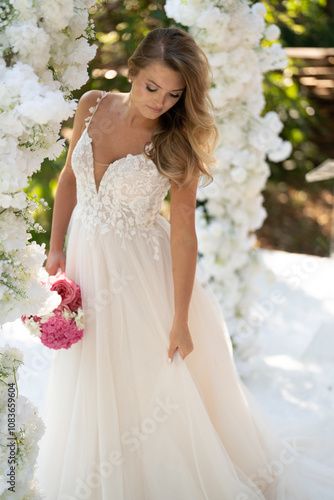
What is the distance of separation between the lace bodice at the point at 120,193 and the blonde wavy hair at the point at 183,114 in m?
0.08

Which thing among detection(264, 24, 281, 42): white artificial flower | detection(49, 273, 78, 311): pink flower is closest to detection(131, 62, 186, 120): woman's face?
detection(49, 273, 78, 311): pink flower

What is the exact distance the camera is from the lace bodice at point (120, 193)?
1.99 meters

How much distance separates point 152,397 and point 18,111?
119 cm

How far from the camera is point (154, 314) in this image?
2.08 meters

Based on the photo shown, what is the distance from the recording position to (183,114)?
6.64ft

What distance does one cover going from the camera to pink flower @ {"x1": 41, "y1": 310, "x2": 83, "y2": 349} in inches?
71.9

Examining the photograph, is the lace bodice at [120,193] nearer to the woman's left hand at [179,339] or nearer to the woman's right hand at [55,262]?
the woman's right hand at [55,262]

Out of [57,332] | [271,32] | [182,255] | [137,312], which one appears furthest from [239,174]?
[57,332]

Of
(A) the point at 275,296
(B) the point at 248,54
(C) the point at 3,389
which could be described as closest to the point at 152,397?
(C) the point at 3,389

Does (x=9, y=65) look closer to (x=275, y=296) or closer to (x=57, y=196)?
(x=57, y=196)

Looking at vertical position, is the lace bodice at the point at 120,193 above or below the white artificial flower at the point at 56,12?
below

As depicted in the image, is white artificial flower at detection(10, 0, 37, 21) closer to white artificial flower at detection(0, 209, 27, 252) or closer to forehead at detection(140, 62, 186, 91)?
white artificial flower at detection(0, 209, 27, 252)

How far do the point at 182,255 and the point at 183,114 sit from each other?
521 mm

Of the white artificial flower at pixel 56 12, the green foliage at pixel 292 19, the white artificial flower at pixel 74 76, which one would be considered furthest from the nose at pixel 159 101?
the green foliage at pixel 292 19
